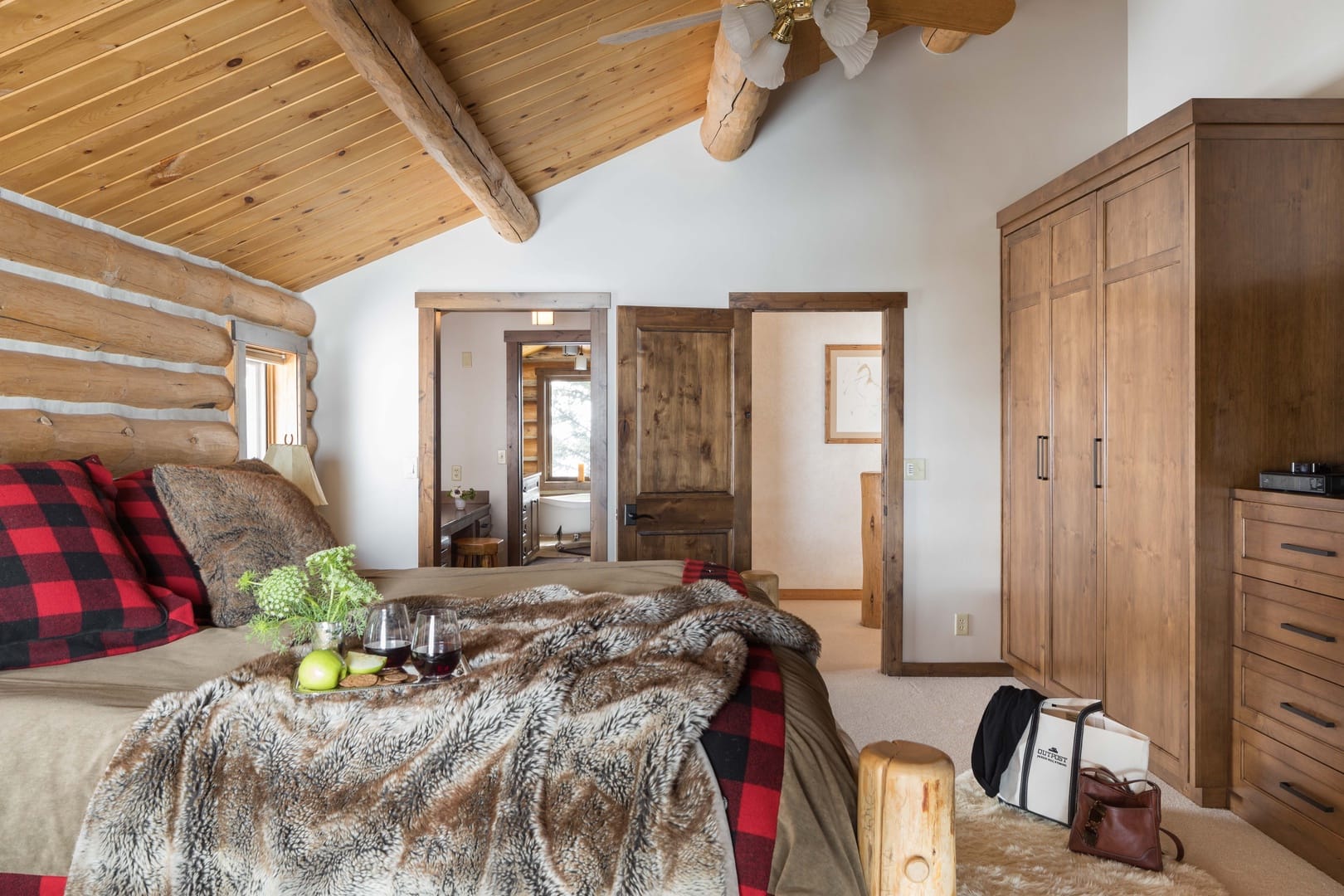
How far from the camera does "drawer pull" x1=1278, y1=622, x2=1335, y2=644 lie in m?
2.39

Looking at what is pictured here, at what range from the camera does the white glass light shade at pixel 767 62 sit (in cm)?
248

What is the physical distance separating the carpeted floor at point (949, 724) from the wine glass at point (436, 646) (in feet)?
7.37

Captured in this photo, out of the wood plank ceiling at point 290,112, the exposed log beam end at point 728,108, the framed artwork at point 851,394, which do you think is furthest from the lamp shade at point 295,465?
the framed artwork at point 851,394

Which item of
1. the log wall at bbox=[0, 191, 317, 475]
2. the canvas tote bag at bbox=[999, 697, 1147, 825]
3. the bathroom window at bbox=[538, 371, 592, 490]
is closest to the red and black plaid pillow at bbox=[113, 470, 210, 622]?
the log wall at bbox=[0, 191, 317, 475]

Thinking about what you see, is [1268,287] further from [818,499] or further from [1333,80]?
[818,499]

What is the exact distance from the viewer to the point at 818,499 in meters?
6.41

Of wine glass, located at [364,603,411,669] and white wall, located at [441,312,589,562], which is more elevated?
white wall, located at [441,312,589,562]

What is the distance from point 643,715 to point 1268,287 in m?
2.62

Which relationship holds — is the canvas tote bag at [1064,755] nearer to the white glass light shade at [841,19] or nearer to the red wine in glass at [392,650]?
the red wine in glass at [392,650]

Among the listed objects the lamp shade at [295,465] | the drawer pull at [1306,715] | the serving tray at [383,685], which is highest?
the lamp shade at [295,465]

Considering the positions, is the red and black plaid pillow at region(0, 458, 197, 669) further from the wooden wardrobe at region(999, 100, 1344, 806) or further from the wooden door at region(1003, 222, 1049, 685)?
the wooden door at region(1003, 222, 1049, 685)

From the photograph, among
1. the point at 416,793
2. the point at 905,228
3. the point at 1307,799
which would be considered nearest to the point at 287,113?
the point at 416,793

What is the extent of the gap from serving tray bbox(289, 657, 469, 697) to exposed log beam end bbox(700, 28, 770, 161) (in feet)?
8.42

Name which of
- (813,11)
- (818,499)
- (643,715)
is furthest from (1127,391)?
(818,499)
